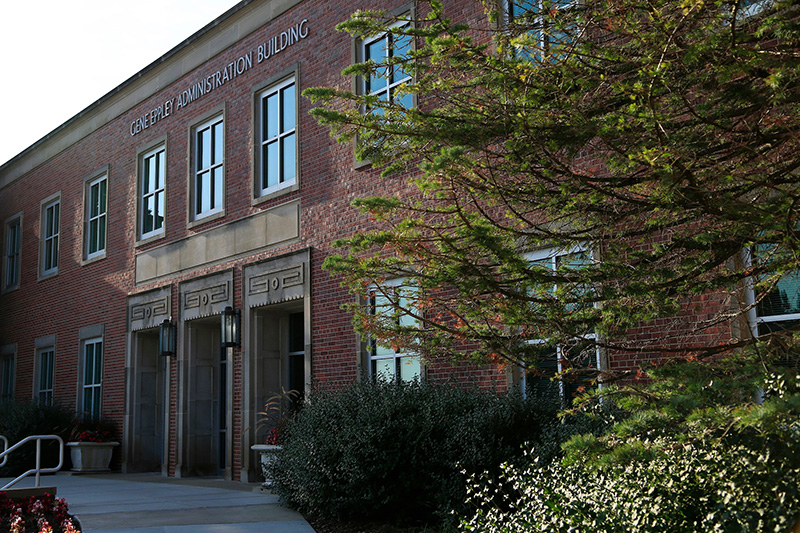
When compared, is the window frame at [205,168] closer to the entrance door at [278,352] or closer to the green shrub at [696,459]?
the entrance door at [278,352]

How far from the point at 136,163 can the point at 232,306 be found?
17.0ft

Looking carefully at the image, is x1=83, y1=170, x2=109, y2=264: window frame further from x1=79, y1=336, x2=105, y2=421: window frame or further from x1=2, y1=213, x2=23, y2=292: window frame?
x1=2, y1=213, x2=23, y2=292: window frame

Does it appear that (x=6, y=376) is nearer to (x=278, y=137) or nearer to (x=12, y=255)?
(x=12, y=255)

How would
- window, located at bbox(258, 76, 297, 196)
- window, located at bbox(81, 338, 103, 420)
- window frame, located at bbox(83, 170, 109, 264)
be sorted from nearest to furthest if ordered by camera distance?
window, located at bbox(258, 76, 297, 196) < window, located at bbox(81, 338, 103, 420) < window frame, located at bbox(83, 170, 109, 264)

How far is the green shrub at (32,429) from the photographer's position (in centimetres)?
1667

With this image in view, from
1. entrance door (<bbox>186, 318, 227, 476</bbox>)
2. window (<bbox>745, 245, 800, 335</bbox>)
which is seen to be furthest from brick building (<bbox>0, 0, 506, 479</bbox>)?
window (<bbox>745, 245, 800, 335</bbox>)

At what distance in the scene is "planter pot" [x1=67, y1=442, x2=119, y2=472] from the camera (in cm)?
1655

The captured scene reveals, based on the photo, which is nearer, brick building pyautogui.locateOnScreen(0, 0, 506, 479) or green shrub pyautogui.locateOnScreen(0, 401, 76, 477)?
brick building pyautogui.locateOnScreen(0, 0, 506, 479)

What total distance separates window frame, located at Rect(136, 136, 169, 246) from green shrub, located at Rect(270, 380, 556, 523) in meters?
8.70

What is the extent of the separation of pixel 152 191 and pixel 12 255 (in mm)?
8561

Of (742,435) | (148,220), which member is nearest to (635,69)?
(742,435)

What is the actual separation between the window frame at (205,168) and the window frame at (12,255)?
30.2 feet

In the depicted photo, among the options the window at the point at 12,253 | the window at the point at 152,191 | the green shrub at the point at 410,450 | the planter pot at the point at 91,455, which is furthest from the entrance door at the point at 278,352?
the window at the point at 12,253

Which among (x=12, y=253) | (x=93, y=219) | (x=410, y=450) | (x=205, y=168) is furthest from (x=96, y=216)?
(x=410, y=450)
